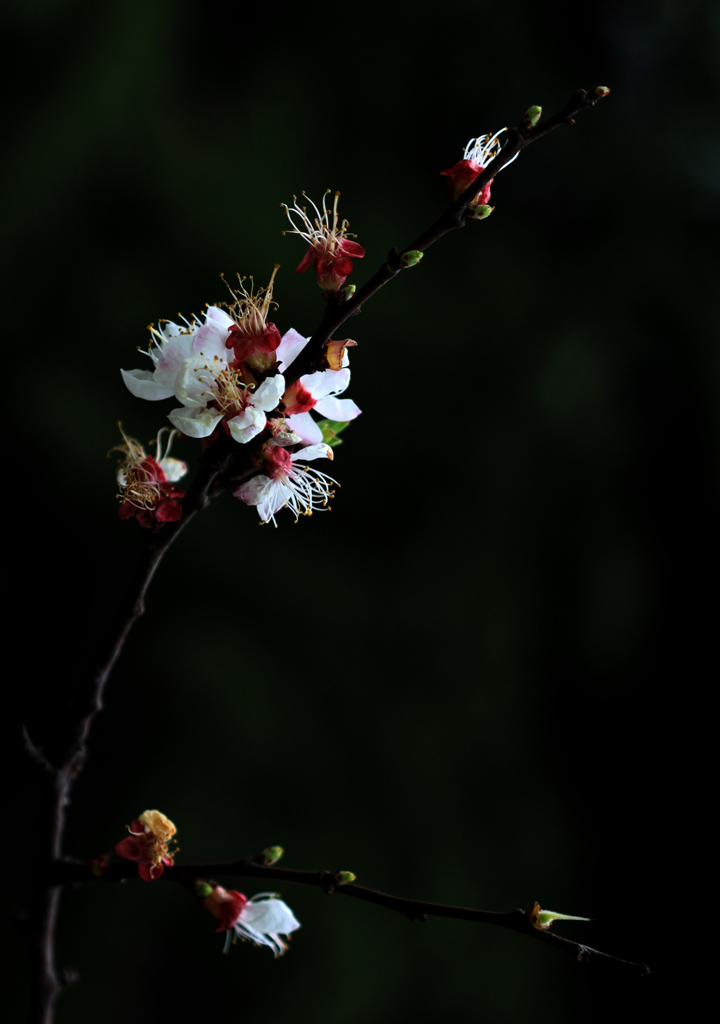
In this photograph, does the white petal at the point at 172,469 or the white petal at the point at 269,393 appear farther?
the white petal at the point at 172,469

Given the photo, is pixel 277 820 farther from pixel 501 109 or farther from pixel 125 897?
pixel 501 109

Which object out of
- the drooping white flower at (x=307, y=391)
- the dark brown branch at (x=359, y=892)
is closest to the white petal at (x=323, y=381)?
the drooping white flower at (x=307, y=391)

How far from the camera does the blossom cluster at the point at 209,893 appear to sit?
0.44m

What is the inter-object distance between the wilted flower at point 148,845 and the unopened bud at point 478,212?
0.36 meters

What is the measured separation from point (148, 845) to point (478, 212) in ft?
1.25

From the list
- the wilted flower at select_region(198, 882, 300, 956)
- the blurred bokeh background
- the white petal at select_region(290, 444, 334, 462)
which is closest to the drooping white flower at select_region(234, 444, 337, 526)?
the white petal at select_region(290, 444, 334, 462)

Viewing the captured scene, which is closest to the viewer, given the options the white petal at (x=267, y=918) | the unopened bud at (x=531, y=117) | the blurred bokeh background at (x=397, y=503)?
the unopened bud at (x=531, y=117)

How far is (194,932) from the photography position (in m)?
1.15

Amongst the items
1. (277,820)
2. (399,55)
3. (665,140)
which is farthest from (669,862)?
(399,55)

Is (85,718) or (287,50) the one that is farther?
(287,50)

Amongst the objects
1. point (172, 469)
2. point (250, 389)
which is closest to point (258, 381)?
point (250, 389)

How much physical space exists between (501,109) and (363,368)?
51cm

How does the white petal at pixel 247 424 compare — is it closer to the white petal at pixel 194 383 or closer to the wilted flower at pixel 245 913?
the white petal at pixel 194 383

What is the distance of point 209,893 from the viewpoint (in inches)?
18.1
